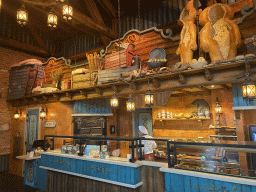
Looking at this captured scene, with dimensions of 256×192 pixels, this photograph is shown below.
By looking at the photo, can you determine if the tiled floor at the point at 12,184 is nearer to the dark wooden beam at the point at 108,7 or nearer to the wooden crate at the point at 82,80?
the wooden crate at the point at 82,80

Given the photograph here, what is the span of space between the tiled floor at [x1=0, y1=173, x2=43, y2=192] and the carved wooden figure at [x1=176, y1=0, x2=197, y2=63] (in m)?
6.53

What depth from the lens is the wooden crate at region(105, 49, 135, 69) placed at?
654 cm

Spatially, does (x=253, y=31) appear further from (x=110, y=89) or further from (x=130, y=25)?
(x=130, y=25)

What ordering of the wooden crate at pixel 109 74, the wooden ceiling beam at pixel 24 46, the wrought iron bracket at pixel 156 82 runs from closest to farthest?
the wrought iron bracket at pixel 156 82
the wooden crate at pixel 109 74
the wooden ceiling beam at pixel 24 46

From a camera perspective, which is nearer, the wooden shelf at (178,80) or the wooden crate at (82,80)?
the wooden shelf at (178,80)

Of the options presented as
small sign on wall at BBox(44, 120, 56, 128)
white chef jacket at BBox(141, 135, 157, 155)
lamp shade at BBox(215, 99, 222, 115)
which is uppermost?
lamp shade at BBox(215, 99, 222, 115)

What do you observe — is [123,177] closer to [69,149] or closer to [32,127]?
[69,149]

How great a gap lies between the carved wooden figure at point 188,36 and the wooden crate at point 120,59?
1.85m

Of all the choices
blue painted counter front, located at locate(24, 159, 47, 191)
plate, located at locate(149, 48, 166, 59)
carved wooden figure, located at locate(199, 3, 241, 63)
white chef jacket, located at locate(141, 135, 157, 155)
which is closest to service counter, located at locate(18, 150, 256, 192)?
blue painted counter front, located at locate(24, 159, 47, 191)

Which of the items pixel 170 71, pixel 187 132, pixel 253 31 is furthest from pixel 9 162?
pixel 253 31

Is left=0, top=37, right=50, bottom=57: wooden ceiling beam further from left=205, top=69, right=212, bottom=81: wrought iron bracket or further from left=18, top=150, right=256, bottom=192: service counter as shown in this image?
left=205, top=69, right=212, bottom=81: wrought iron bracket

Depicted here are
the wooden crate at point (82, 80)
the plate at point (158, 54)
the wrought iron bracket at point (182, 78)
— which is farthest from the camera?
the wooden crate at point (82, 80)

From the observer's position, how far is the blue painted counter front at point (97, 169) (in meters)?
4.09

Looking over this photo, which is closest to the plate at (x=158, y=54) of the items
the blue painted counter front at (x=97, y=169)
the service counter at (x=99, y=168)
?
the service counter at (x=99, y=168)
